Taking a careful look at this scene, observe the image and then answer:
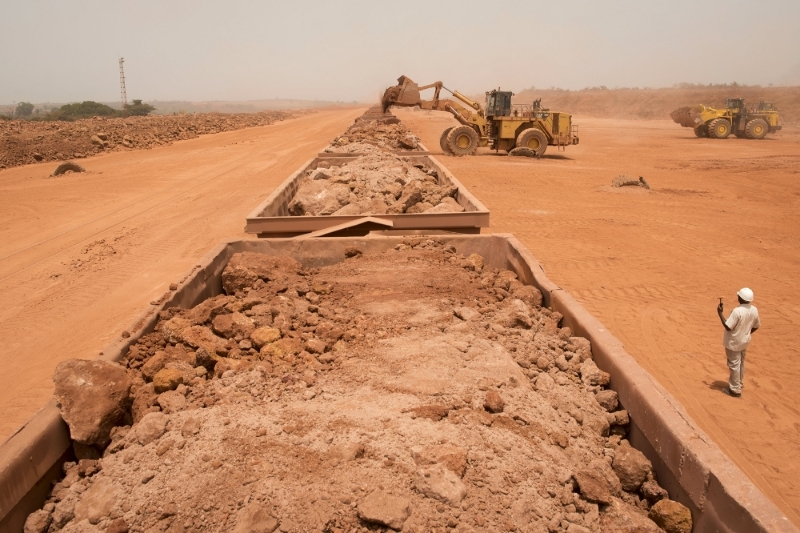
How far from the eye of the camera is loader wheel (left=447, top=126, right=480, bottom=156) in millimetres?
19859

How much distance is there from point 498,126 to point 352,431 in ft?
60.3

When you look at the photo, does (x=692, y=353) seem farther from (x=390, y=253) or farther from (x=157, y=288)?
(x=157, y=288)

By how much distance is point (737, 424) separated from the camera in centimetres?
456

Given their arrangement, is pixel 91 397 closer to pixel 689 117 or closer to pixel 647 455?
pixel 647 455

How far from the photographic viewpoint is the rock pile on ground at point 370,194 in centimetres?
712

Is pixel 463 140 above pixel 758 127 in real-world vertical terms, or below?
below

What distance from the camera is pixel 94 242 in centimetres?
975

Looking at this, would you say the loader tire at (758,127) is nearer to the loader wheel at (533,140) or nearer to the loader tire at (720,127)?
the loader tire at (720,127)

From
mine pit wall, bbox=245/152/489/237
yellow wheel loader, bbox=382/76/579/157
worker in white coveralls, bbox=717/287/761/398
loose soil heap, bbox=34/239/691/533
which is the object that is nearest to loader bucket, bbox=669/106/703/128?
yellow wheel loader, bbox=382/76/579/157

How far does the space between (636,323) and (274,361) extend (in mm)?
4498

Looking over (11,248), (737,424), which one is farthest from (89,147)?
(737,424)

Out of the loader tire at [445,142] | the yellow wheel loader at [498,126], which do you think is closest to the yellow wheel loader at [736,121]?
the yellow wheel loader at [498,126]

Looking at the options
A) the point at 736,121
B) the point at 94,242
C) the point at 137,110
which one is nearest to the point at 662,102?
the point at 736,121

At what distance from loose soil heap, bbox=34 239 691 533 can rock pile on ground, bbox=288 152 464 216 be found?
2.92m
